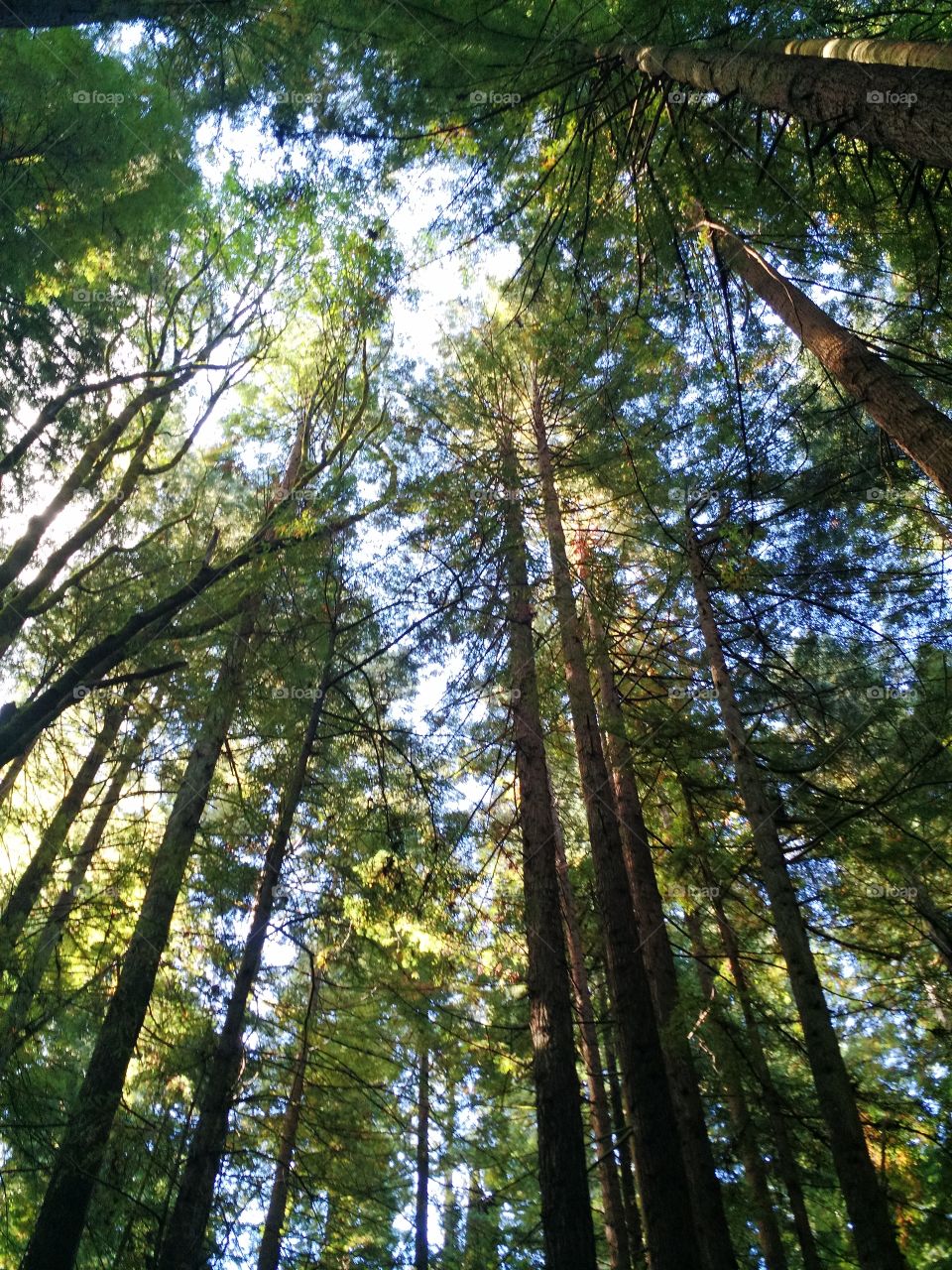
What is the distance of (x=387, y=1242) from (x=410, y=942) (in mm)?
12733

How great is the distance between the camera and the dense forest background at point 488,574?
534 cm

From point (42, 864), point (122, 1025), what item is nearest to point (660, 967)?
point (122, 1025)

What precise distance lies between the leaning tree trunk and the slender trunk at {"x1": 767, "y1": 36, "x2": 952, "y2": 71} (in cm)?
4

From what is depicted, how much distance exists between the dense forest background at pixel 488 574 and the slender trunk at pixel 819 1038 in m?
0.03

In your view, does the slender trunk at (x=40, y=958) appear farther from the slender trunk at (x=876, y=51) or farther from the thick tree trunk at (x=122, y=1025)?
the slender trunk at (x=876, y=51)

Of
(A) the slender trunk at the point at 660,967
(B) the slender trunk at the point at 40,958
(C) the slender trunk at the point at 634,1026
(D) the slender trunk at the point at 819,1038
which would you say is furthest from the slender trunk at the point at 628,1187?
(B) the slender trunk at the point at 40,958

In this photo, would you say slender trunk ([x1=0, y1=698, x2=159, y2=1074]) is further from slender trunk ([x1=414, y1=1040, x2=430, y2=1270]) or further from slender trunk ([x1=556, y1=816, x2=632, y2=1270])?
slender trunk ([x1=414, y1=1040, x2=430, y2=1270])

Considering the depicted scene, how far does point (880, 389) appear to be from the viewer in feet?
13.1

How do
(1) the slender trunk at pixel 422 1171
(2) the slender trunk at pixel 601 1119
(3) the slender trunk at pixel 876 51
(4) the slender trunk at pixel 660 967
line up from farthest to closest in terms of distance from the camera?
(1) the slender trunk at pixel 422 1171 → (2) the slender trunk at pixel 601 1119 → (4) the slender trunk at pixel 660 967 → (3) the slender trunk at pixel 876 51

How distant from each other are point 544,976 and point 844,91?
6731 mm

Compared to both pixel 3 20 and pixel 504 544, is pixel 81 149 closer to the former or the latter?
pixel 3 20

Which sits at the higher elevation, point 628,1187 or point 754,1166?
point 628,1187

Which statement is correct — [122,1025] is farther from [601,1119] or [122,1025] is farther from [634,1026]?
[601,1119]

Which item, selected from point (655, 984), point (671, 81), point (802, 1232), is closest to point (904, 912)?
point (655, 984)
